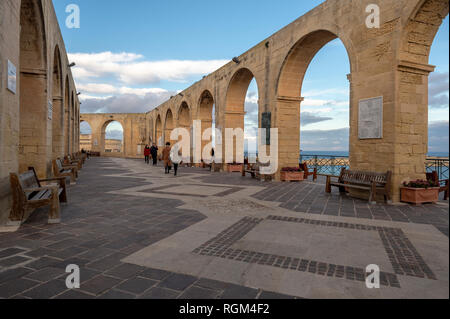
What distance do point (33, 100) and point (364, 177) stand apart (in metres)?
8.85

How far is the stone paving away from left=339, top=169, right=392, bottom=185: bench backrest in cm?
93

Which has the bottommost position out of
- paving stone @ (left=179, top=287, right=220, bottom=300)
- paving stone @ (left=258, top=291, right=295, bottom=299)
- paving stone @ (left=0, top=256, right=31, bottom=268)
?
paving stone @ (left=258, top=291, right=295, bottom=299)

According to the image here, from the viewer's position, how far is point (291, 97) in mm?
11312

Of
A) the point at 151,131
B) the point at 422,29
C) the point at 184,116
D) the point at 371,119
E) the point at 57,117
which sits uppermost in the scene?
the point at 184,116

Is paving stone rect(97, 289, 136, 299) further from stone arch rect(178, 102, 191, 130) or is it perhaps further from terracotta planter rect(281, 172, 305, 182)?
stone arch rect(178, 102, 191, 130)

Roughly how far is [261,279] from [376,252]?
5.37 feet

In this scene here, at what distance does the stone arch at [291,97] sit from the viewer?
10523mm

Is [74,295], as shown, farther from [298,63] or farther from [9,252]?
[298,63]

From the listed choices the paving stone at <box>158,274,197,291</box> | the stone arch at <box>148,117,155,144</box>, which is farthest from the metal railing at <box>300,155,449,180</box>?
the stone arch at <box>148,117,155,144</box>

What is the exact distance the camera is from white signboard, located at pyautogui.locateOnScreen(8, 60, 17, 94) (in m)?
4.63

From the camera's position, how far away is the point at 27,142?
767 centimetres

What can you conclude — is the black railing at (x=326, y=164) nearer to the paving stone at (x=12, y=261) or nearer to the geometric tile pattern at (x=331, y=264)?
the geometric tile pattern at (x=331, y=264)

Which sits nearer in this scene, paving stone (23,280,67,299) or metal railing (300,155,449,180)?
paving stone (23,280,67,299)

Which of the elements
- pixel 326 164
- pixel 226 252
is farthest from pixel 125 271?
pixel 326 164
